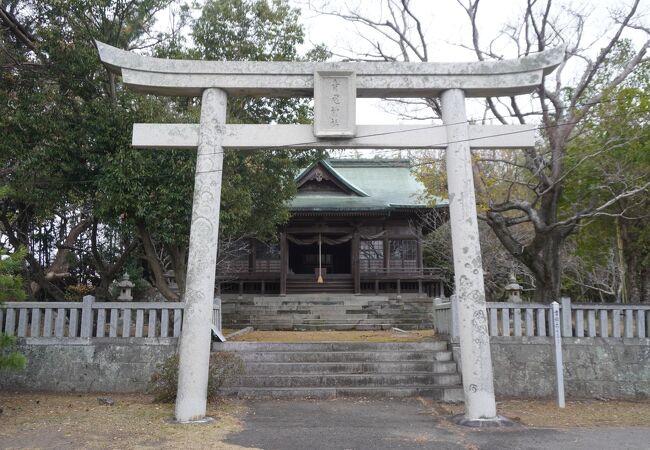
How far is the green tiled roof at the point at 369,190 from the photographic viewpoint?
74.3 ft

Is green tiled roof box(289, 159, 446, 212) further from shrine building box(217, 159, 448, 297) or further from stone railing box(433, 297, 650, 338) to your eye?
stone railing box(433, 297, 650, 338)

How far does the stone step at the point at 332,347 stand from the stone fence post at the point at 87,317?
2278 millimetres

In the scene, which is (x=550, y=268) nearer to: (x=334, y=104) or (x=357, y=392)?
(x=357, y=392)

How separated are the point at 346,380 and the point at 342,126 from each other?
446cm

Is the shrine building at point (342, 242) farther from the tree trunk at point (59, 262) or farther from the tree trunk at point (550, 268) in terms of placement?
the tree trunk at point (550, 268)

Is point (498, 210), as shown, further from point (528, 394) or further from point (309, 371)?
point (309, 371)

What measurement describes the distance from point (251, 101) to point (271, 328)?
29.9 ft

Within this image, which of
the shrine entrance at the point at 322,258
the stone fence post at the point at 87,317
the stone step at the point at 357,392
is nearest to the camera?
the stone step at the point at 357,392

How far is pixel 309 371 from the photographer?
32.5 feet

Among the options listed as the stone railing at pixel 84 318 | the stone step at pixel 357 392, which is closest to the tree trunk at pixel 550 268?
the stone step at pixel 357 392

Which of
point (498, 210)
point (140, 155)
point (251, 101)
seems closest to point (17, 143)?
point (140, 155)

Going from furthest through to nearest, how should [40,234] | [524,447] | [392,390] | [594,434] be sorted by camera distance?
[40,234] → [392,390] → [594,434] → [524,447]

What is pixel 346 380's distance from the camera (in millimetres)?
9523

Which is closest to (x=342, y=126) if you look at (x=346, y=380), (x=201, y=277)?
(x=201, y=277)
